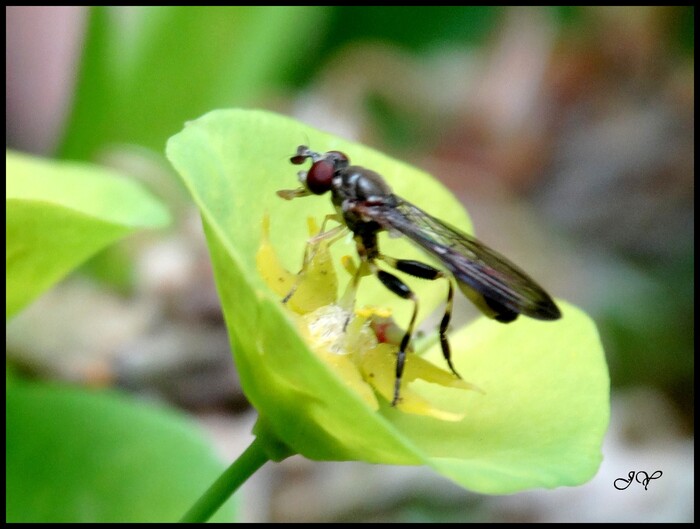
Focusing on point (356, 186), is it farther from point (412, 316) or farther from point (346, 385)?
point (346, 385)

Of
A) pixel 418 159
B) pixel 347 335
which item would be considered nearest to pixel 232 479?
pixel 347 335

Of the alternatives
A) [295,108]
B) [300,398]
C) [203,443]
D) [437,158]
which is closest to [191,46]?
[295,108]

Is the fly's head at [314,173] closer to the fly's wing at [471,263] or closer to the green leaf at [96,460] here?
the fly's wing at [471,263]

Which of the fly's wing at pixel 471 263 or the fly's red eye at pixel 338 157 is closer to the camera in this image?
the fly's wing at pixel 471 263

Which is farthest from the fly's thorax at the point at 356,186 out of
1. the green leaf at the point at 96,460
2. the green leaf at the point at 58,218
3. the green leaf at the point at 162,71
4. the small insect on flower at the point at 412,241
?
the green leaf at the point at 162,71

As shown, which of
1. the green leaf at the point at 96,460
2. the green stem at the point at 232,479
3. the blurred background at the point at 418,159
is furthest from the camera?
the blurred background at the point at 418,159

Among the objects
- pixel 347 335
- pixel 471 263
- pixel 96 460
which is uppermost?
pixel 471 263
